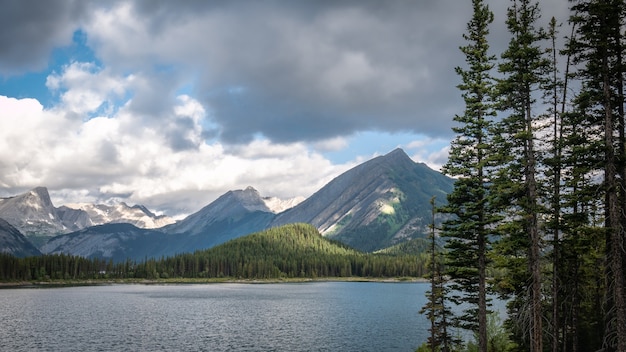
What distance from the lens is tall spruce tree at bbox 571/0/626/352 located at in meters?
30.4

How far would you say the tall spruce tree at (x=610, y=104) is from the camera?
30.4 m

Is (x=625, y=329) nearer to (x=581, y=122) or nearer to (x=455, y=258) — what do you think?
(x=581, y=122)

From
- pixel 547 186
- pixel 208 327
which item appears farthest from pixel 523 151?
pixel 208 327

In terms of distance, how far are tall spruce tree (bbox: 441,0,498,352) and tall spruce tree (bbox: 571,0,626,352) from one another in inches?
474

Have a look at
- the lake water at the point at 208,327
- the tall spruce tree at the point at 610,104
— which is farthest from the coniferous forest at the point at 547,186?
the lake water at the point at 208,327

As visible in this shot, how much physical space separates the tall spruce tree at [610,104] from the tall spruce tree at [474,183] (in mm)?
12044

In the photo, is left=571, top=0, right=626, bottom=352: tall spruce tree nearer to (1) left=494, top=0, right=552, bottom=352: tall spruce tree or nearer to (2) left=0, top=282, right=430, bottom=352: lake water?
(1) left=494, top=0, right=552, bottom=352: tall spruce tree

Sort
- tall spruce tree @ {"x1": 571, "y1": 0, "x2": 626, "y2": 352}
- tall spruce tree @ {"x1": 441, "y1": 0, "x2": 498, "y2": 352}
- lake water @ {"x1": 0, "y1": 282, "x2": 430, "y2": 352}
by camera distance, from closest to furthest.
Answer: tall spruce tree @ {"x1": 571, "y1": 0, "x2": 626, "y2": 352} < tall spruce tree @ {"x1": 441, "y1": 0, "x2": 498, "y2": 352} < lake water @ {"x1": 0, "y1": 282, "x2": 430, "y2": 352}

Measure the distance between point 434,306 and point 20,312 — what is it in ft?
386

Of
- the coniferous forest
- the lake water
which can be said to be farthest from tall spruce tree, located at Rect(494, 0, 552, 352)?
the lake water

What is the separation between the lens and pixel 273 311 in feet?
435

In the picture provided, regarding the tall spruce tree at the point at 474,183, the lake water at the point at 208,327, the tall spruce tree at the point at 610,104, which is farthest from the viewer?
the lake water at the point at 208,327

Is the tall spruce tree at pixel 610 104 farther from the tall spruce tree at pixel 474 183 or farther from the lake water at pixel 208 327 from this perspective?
the lake water at pixel 208 327

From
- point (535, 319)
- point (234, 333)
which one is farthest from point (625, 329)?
point (234, 333)
